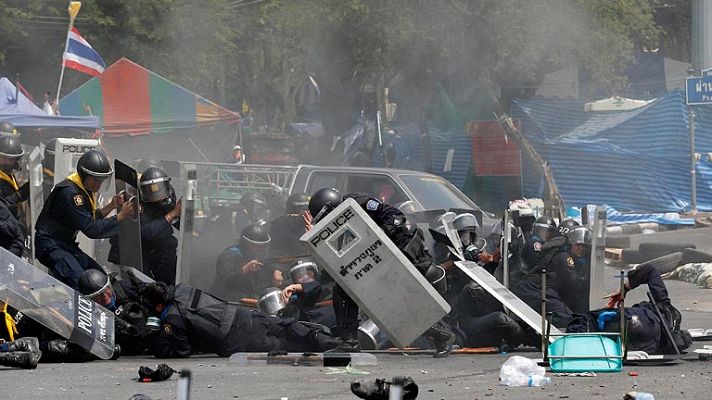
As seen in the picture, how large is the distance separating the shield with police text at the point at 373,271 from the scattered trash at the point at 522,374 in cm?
157

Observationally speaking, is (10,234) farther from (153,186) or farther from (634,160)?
(634,160)

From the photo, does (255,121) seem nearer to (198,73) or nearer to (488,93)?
(198,73)

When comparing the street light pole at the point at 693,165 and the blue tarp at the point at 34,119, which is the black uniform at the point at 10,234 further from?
the street light pole at the point at 693,165

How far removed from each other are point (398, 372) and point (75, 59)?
1706cm

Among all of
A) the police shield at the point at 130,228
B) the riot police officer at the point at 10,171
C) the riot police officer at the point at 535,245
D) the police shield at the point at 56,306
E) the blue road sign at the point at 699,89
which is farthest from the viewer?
the blue road sign at the point at 699,89

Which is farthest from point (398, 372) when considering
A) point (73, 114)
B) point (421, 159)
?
point (421, 159)

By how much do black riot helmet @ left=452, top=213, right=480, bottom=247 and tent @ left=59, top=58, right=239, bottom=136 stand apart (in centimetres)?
1365

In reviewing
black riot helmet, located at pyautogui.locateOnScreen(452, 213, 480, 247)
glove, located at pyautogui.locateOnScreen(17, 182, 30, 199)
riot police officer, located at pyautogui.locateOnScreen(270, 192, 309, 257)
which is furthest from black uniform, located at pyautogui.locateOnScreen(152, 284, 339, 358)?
glove, located at pyautogui.locateOnScreen(17, 182, 30, 199)

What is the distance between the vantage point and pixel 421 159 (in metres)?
29.0

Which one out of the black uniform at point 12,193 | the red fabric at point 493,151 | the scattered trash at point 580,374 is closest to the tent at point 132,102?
the red fabric at point 493,151

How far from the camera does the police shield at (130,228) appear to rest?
11477 millimetres

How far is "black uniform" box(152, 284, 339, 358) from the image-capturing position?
10.1 meters

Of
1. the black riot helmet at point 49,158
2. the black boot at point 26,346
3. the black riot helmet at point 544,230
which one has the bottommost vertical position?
the black boot at point 26,346

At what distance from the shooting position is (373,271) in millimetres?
10039
